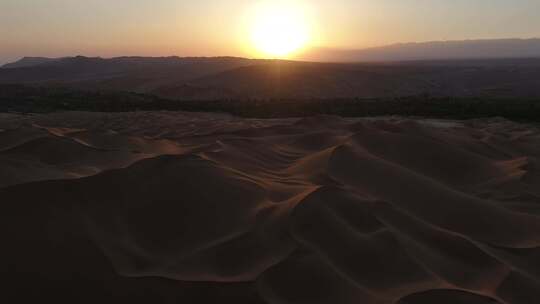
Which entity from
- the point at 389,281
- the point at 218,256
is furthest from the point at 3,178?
the point at 389,281

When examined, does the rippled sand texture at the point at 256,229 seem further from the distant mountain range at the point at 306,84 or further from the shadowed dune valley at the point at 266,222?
the distant mountain range at the point at 306,84

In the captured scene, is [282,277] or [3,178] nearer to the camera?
[282,277]

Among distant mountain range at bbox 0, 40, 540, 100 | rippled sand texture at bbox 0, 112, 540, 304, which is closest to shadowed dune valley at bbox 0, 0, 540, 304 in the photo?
rippled sand texture at bbox 0, 112, 540, 304

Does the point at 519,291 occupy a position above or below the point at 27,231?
below

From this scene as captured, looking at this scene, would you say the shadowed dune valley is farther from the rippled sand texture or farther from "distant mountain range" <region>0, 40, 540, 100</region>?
"distant mountain range" <region>0, 40, 540, 100</region>

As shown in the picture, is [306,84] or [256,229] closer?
[256,229]

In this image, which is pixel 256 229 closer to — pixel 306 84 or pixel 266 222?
pixel 266 222

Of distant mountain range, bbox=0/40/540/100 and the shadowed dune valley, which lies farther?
distant mountain range, bbox=0/40/540/100

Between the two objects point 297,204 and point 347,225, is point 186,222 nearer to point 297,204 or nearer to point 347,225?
point 297,204

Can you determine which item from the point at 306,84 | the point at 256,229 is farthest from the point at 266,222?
the point at 306,84
